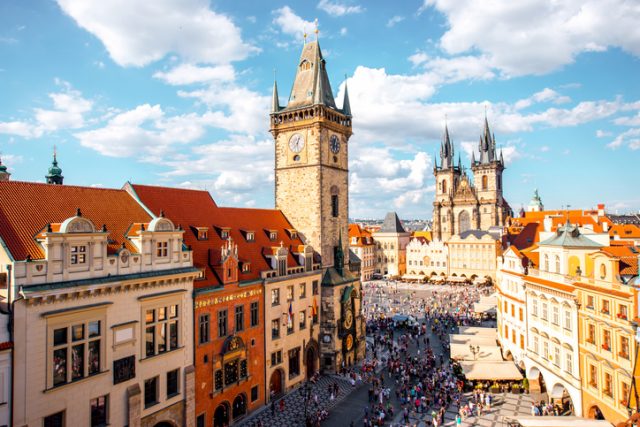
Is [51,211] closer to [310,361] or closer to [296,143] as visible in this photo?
[296,143]

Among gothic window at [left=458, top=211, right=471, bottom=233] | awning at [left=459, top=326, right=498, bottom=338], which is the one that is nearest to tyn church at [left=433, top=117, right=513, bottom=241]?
gothic window at [left=458, top=211, right=471, bottom=233]

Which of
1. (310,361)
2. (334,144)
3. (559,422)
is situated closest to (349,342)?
(310,361)

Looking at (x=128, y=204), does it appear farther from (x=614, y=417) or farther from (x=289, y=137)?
(x=614, y=417)

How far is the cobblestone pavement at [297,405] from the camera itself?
30.3 m

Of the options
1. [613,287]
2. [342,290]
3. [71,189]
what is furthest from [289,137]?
[613,287]

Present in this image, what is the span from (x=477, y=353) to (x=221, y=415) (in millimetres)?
24518

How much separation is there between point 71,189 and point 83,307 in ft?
26.4

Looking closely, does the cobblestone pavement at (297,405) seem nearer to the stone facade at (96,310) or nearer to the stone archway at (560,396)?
the stone facade at (96,310)

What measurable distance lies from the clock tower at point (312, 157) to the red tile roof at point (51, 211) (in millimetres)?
18114

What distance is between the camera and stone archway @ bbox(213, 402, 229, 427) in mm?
28778

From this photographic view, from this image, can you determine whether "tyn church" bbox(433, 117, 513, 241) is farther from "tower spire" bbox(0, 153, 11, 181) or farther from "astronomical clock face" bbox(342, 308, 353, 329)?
"tower spire" bbox(0, 153, 11, 181)

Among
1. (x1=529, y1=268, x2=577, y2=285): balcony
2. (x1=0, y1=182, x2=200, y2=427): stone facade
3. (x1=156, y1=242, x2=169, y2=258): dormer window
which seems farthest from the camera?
(x1=529, y1=268, x2=577, y2=285): balcony

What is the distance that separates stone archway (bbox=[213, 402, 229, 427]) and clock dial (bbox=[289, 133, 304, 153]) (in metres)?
24.8

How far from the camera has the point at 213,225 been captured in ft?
111
